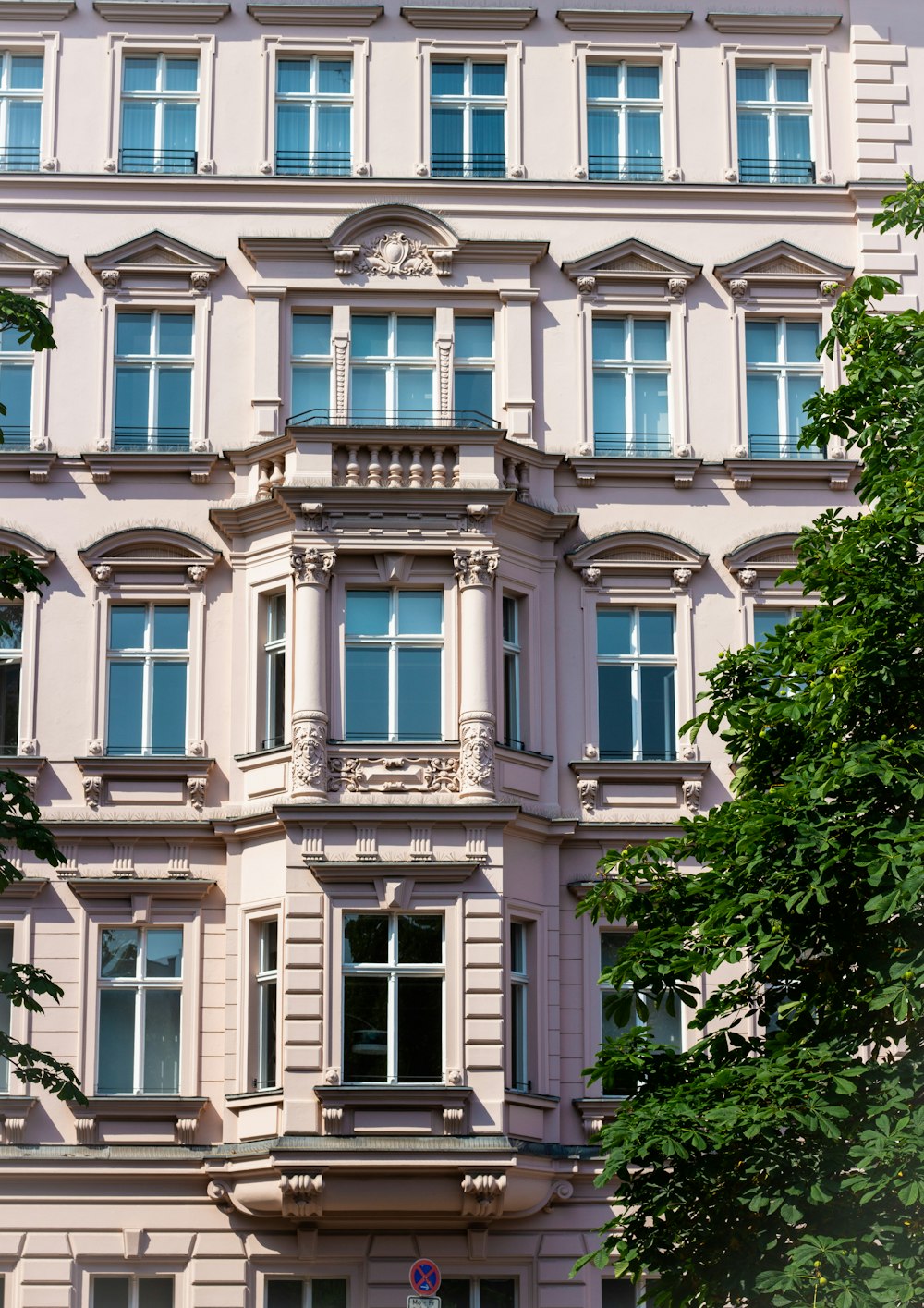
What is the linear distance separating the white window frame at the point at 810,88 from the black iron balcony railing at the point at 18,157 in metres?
9.65

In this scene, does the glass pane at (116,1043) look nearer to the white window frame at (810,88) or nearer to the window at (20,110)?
the window at (20,110)

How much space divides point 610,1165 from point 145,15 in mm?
18825

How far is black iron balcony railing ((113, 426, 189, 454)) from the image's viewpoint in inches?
1187

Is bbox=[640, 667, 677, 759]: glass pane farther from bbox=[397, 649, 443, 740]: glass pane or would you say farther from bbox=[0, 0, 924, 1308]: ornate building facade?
bbox=[397, 649, 443, 740]: glass pane

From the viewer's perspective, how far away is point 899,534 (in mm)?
20047

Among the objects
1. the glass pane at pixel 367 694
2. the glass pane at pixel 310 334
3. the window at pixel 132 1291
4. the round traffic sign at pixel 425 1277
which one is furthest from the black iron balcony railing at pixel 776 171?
the window at pixel 132 1291

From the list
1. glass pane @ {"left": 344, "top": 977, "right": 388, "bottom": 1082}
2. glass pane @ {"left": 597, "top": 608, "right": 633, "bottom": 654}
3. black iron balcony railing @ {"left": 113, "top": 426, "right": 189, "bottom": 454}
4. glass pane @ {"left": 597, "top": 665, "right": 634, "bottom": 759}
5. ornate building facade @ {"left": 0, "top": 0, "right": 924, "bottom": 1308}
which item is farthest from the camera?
black iron balcony railing @ {"left": 113, "top": 426, "right": 189, "bottom": 454}

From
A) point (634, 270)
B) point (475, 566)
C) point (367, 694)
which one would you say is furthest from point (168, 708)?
point (634, 270)

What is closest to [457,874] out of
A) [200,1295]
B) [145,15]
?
[200,1295]

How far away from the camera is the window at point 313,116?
3123 centimetres

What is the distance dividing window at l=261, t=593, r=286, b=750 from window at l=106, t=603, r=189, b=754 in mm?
1117

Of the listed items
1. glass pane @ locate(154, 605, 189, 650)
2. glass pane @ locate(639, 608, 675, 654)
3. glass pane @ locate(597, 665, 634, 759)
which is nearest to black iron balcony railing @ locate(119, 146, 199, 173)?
glass pane @ locate(154, 605, 189, 650)

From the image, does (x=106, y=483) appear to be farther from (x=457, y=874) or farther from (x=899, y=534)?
(x=899, y=534)

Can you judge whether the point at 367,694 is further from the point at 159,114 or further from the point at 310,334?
the point at 159,114
